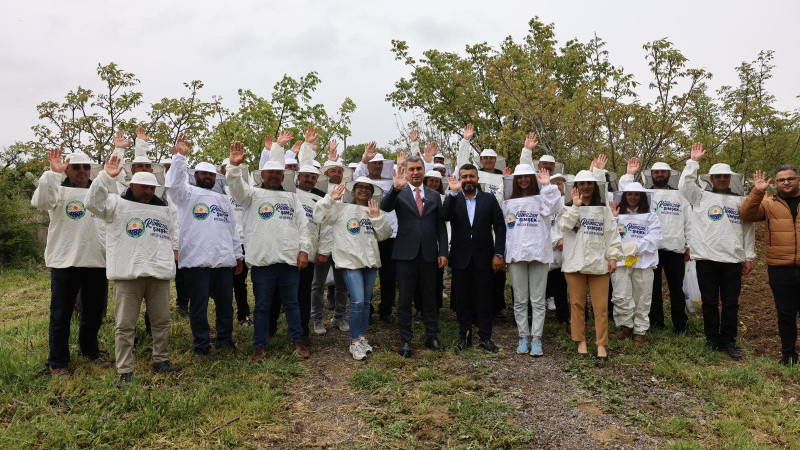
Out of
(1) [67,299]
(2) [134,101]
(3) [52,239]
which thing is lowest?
(1) [67,299]

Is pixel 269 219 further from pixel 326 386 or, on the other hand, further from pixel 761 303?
pixel 761 303

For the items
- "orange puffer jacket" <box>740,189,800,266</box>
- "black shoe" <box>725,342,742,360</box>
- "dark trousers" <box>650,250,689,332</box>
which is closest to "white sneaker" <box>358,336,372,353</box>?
"dark trousers" <box>650,250,689,332</box>

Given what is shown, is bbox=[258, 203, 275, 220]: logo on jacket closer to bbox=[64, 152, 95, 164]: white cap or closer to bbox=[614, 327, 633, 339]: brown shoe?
bbox=[64, 152, 95, 164]: white cap

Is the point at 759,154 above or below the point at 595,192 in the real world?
above

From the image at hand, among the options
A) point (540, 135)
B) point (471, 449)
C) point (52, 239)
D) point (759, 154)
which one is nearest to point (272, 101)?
point (540, 135)

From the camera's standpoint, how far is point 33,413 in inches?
190

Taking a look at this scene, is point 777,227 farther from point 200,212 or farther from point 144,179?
point 144,179

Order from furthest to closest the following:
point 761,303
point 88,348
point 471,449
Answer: point 761,303
point 88,348
point 471,449

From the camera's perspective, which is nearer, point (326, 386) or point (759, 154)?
point (326, 386)

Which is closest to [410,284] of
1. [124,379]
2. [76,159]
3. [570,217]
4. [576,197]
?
[570,217]

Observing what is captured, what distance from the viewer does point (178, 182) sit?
616 cm

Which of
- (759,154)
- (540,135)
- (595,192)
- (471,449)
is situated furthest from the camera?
(759,154)

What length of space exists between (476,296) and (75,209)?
16.8ft

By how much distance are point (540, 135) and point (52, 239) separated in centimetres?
878
